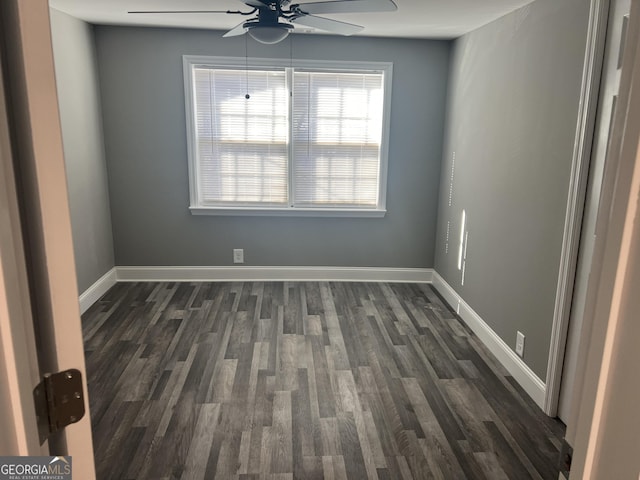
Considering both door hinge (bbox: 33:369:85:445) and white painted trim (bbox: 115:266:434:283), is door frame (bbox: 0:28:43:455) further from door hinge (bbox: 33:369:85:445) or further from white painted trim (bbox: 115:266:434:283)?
white painted trim (bbox: 115:266:434:283)

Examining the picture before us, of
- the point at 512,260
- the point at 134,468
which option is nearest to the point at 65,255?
the point at 134,468

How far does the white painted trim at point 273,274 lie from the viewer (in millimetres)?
4648

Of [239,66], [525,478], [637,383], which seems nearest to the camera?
[637,383]

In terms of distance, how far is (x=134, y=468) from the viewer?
83.1 inches

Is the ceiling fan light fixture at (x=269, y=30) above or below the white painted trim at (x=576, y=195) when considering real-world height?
above

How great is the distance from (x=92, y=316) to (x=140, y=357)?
95 cm

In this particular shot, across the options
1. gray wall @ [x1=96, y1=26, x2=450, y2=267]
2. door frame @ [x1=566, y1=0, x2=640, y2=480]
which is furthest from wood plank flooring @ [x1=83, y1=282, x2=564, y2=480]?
door frame @ [x1=566, y1=0, x2=640, y2=480]

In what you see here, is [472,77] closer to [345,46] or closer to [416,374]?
[345,46]

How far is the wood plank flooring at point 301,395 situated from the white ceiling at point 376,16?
2.37 meters

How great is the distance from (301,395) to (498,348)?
58.0 inches

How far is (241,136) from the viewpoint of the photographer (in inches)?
174

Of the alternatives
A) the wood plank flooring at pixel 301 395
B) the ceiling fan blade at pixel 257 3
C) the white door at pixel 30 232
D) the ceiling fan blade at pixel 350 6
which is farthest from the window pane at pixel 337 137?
the white door at pixel 30 232

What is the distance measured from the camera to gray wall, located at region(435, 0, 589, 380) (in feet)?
8.15

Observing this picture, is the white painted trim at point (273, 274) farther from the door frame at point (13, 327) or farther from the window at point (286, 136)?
the door frame at point (13, 327)
